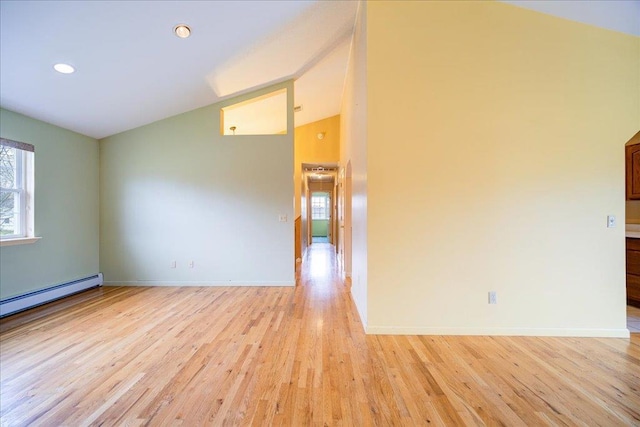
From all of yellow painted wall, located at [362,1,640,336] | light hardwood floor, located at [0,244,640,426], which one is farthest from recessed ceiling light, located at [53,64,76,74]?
yellow painted wall, located at [362,1,640,336]

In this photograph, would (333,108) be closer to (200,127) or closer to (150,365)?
(200,127)

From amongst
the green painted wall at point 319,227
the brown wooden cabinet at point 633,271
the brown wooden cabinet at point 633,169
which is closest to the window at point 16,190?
the brown wooden cabinet at point 633,271

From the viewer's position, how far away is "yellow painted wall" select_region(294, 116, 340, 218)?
6.28 meters

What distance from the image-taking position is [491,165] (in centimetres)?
260

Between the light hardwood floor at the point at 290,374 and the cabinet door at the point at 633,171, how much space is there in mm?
2183

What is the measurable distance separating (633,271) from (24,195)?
25.9 feet

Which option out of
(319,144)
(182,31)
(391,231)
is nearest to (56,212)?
(182,31)

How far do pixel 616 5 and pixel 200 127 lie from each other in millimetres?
5137

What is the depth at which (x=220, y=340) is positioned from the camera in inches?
98.8

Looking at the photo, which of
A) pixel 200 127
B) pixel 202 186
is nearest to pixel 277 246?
pixel 202 186

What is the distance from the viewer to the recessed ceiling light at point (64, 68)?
267cm

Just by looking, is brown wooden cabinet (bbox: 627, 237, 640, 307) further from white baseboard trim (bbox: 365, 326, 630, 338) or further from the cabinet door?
white baseboard trim (bbox: 365, 326, 630, 338)

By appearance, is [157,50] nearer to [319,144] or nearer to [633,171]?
[319,144]

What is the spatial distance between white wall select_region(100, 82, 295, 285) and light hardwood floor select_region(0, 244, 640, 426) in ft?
4.26
